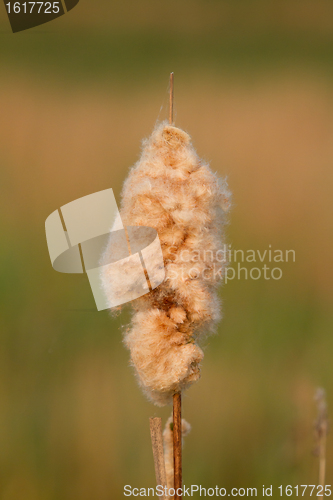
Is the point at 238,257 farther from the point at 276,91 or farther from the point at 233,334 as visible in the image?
the point at 276,91

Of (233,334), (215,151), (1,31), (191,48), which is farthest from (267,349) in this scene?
(1,31)

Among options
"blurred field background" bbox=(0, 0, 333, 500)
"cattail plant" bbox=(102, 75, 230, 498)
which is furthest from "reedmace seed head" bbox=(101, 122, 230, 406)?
"blurred field background" bbox=(0, 0, 333, 500)

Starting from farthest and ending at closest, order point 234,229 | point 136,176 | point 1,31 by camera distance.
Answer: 1. point 234,229
2. point 1,31
3. point 136,176

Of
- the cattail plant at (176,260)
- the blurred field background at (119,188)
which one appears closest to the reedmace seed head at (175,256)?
the cattail plant at (176,260)

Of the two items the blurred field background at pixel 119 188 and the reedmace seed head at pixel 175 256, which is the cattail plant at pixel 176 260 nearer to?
the reedmace seed head at pixel 175 256

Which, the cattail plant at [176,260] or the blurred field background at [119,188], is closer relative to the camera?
the cattail plant at [176,260]

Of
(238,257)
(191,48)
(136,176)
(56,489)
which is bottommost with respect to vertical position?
(56,489)

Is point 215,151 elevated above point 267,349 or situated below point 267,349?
above
